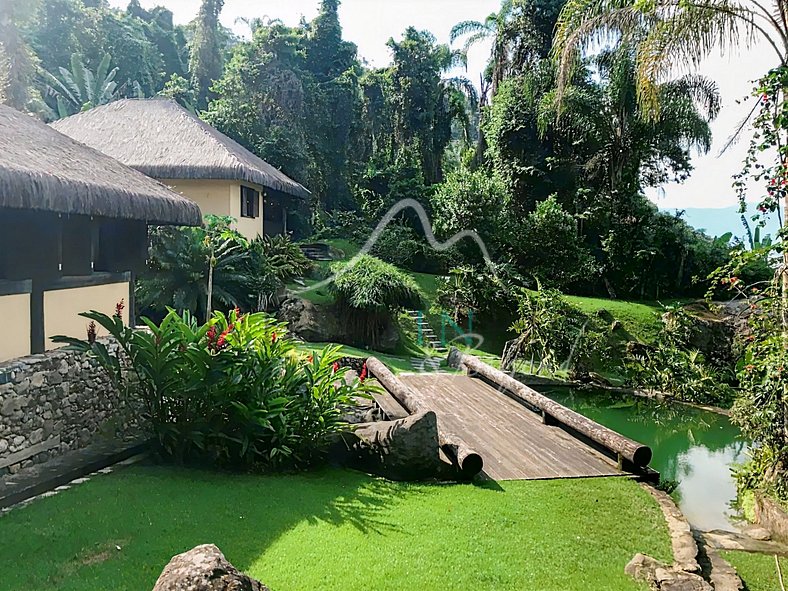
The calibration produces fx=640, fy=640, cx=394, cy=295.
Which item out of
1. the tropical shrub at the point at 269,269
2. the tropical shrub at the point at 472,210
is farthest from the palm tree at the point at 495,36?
the tropical shrub at the point at 269,269

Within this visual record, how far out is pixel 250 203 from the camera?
16.6 m

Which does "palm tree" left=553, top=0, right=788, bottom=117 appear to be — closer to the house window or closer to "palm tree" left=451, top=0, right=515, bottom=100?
the house window

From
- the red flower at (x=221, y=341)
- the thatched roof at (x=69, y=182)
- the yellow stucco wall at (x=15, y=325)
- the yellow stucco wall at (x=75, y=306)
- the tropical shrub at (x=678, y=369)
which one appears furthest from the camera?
the tropical shrub at (x=678, y=369)

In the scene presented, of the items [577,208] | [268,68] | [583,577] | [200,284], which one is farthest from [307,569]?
[268,68]

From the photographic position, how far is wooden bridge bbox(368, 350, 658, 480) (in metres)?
6.69

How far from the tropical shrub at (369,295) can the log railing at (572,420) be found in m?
2.97

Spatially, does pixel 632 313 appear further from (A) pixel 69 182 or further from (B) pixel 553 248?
(A) pixel 69 182

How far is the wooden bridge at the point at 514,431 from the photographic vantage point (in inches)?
263

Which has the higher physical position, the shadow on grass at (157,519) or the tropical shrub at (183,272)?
the tropical shrub at (183,272)

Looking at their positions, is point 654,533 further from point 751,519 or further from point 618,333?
point 618,333

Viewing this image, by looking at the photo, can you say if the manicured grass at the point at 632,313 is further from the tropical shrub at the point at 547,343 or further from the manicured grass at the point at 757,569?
the manicured grass at the point at 757,569

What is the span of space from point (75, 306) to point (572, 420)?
5.90 m

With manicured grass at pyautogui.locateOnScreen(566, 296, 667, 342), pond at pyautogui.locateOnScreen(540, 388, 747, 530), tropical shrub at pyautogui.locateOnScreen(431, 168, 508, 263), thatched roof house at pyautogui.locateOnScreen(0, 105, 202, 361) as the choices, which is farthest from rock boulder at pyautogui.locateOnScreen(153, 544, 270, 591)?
tropical shrub at pyautogui.locateOnScreen(431, 168, 508, 263)

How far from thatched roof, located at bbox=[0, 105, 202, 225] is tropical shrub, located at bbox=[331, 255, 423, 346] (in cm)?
650
